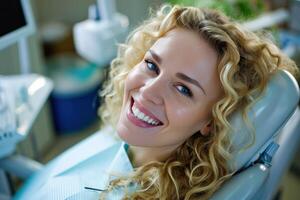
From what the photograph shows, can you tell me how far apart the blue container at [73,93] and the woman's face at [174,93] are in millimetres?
1190

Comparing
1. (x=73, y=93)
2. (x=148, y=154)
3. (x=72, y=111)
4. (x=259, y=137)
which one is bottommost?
(x=72, y=111)

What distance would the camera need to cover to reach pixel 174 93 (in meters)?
0.80

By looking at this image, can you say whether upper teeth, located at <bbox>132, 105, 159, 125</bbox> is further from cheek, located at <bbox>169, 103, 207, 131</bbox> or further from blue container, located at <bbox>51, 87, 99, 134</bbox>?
blue container, located at <bbox>51, 87, 99, 134</bbox>

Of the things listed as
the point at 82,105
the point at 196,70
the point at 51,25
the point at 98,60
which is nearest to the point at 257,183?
the point at 196,70

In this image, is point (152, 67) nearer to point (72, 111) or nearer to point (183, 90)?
point (183, 90)

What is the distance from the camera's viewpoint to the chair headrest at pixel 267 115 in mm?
767

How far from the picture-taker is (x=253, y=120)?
77 cm

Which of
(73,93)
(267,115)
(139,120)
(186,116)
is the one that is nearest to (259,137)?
(267,115)

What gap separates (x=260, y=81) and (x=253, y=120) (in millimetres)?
93

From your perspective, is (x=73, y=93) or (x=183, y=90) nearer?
(x=183, y=90)

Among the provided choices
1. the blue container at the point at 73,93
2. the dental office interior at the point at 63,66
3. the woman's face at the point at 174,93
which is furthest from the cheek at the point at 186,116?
the blue container at the point at 73,93

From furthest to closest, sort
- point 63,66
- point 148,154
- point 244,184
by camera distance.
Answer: point 63,66 → point 148,154 → point 244,184

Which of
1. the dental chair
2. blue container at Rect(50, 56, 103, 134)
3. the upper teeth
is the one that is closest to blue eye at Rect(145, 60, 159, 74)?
the upper teeth

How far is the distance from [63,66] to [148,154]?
4.45ft
